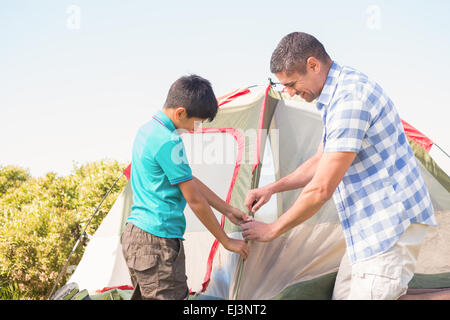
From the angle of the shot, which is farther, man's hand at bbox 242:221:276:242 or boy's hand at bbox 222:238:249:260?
boy's hand at bbox 222:238:249:260

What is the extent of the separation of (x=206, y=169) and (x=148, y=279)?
149 centimetres

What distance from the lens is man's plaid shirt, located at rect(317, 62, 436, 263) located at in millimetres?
1810

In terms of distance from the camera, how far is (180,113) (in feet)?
7.14

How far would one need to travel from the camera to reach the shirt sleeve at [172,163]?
203 centimetres

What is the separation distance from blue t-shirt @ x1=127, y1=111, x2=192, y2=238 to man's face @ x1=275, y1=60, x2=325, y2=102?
62cm

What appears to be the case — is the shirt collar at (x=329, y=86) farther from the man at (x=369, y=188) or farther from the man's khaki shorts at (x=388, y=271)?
the man's khaki shorts at (x=388, y=271)

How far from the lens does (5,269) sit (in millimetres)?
4453

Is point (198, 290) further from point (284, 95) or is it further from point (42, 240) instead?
point (42, 240)

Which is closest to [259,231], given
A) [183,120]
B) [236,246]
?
[236,246]

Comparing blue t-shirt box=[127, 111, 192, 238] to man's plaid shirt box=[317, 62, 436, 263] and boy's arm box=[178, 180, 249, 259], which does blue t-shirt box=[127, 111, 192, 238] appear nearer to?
boy's arm box=[178, 180, 249, 259]

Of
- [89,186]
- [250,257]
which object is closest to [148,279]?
[250,257]

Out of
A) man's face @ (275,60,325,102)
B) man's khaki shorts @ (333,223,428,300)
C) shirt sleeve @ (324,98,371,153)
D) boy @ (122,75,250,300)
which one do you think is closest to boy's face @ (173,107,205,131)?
boy @ (122,75,250,300)

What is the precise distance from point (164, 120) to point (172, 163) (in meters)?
0.27

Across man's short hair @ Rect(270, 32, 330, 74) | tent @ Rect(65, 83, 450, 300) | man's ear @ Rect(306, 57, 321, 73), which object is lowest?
tent @ Rect(65, 83, 450, 300)
